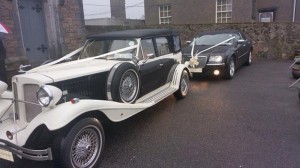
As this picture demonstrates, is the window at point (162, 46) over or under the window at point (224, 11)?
under

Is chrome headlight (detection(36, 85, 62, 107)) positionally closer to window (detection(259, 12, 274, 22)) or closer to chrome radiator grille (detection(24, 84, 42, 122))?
chrome radiator grille (detection(24, 84, 42, 122))

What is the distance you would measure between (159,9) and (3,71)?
749 inches

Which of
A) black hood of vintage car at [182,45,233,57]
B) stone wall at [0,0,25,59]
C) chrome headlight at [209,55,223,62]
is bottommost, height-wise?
chrome headlight at [209,55,223,62]

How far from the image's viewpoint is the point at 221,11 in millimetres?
21312

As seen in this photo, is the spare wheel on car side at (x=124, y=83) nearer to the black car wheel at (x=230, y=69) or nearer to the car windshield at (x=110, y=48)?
the car windshield at (x=110, y=48)

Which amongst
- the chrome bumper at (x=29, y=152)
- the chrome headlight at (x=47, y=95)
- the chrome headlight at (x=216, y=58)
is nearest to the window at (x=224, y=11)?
the chrome headlight at (x=216, y=58)

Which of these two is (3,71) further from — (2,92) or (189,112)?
(189,112)

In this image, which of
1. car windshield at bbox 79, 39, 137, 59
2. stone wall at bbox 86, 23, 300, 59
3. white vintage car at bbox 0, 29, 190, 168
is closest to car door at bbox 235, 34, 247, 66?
stone wall at bbox 86, 23, 300, 59

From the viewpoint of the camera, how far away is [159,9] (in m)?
24.0

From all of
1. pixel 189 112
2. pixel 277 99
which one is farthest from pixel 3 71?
pixel 277 99

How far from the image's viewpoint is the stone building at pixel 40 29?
26.0 feet

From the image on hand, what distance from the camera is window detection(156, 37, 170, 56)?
593cm

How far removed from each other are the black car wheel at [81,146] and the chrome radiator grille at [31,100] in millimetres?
712

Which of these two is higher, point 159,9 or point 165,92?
point 159,9
